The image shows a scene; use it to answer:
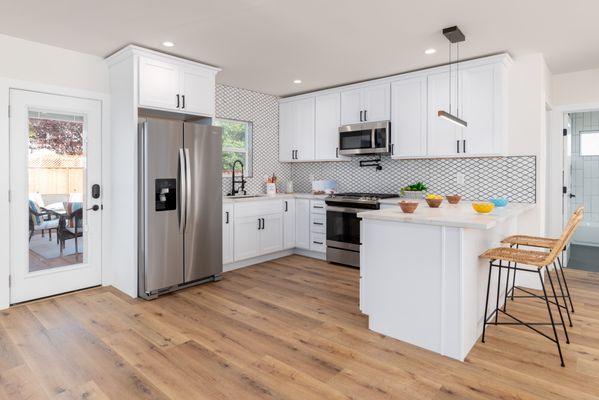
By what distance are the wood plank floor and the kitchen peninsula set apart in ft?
0.40

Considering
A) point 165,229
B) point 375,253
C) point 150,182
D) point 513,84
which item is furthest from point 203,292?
point 513,84

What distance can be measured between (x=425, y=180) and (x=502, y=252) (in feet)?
7.04

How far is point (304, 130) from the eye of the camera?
218 inches

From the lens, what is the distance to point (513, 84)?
3.92 metres

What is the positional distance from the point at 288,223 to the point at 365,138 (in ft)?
5.26

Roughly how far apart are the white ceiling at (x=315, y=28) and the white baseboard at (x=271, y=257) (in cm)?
242

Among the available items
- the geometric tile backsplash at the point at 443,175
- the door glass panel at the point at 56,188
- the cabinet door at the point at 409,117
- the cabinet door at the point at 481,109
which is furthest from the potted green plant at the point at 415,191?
the door glass panel at the point at 56,188

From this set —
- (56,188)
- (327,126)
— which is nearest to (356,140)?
(327,126)

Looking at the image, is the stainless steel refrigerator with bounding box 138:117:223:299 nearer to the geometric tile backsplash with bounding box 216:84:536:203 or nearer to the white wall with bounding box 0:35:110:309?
the white wall with bounding box 0:35:110:309

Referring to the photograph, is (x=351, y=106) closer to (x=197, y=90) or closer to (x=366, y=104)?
(x=366, y=104)

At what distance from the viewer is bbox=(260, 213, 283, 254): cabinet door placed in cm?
491

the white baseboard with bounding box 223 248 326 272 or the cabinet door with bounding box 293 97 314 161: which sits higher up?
the cabinet door with bounding box 293 97 314 161

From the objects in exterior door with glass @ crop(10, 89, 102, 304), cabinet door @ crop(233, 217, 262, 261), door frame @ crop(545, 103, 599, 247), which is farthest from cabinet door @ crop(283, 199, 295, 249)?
door frame @ crop(545, 103, 599, 247)

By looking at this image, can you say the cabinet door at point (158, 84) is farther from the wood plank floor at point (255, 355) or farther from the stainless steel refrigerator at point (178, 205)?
the wood plank floor at point (255, 355)
